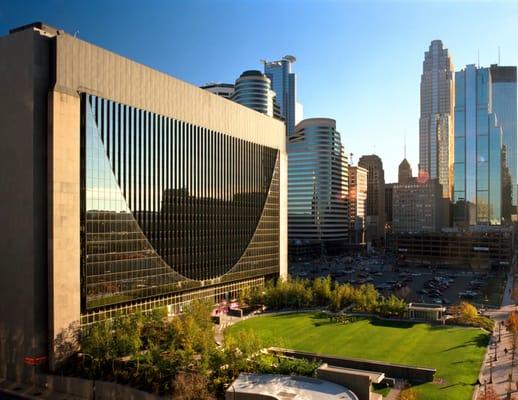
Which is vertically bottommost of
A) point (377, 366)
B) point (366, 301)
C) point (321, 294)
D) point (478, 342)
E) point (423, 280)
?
point (423, 280)

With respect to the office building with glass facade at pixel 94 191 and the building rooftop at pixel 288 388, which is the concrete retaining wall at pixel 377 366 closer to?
the building rooftop at pixel 288 388

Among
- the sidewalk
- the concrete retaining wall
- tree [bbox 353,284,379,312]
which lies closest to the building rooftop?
the concrete retaining wall

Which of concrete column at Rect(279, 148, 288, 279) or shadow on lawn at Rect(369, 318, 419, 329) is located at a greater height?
concrete column at Rect(279, 148, 288, 279)

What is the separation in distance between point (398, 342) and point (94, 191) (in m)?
45.0

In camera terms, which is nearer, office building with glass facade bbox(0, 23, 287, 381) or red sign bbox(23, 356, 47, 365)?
red sign bbox(23, 356, 47, 365)

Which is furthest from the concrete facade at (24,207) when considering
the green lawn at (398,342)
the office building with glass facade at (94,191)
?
the green lawn at (398,342)

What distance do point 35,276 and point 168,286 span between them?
78.6 ft

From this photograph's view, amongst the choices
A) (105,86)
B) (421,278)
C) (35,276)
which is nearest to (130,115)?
(105,86)

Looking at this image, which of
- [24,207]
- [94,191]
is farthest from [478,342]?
[24,207]

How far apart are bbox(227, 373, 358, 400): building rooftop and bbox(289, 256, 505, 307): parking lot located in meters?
66.6

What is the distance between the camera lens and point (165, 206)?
77.8 meters

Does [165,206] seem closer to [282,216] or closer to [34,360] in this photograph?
[34,360]

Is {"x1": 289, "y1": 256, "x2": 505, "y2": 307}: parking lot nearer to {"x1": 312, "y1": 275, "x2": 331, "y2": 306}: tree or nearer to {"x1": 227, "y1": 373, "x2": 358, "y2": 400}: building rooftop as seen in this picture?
{"x1": 312, "y1": 275, "x2": 331, "y2": 306}: tree

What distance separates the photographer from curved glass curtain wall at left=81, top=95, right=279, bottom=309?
6438 cm
